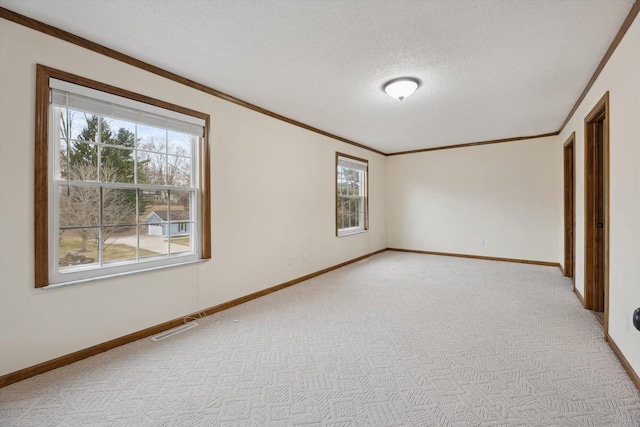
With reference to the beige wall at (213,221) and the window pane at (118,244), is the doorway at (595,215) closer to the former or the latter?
the beige wall at (213,221)

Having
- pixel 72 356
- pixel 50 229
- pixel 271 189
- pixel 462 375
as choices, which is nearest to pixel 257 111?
pixel 271 189

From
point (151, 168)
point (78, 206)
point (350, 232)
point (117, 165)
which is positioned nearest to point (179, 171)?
point (151, 168)

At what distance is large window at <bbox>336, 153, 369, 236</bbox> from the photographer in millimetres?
5493

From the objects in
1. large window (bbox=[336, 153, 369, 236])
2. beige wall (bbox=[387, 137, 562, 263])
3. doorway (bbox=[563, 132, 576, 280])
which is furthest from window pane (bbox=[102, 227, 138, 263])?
doorway (bbox=[563, 132, 576, 280])

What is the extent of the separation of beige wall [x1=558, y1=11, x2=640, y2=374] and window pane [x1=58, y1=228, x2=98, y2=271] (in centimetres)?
381

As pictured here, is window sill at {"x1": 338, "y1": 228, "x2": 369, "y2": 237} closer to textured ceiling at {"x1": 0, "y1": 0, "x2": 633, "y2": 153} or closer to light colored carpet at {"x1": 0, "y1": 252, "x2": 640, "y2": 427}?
light colored carpet at {"x1": 0, "y1": 252, "x2": 640, "y2": 427}

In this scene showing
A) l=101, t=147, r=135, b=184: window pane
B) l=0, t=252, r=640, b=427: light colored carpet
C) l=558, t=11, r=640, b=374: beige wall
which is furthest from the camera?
l=101, t=147, r=135, b=184: window pane

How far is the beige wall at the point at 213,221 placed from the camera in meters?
1.96

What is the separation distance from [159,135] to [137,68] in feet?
1.88

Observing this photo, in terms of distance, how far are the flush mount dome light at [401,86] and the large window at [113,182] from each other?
1930mm

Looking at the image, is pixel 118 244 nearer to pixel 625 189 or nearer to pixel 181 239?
pixel 181 239

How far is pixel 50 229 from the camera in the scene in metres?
2.15

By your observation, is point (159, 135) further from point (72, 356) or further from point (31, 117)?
point (72, 356)

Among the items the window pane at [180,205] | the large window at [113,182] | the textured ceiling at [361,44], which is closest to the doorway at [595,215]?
the textured ceiling at [361,44]
